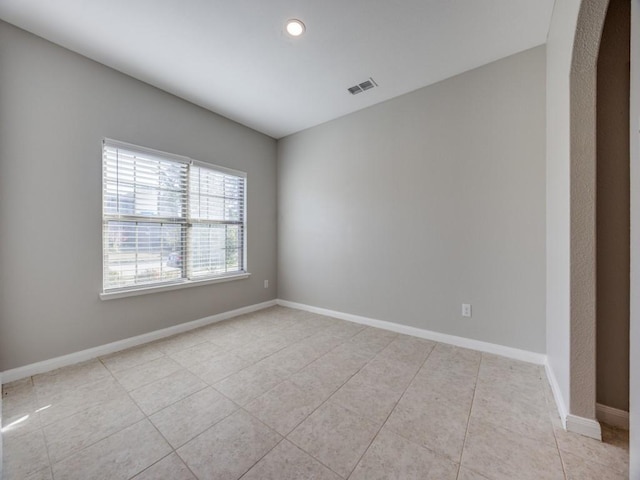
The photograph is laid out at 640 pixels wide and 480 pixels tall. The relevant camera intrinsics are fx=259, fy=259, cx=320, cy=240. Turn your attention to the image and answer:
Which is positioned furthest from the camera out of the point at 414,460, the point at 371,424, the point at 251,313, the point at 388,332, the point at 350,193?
the point at 251,313

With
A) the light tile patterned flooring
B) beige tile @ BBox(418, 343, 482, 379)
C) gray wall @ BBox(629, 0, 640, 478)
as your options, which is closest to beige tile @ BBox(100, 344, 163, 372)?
the light tile patterned flooring

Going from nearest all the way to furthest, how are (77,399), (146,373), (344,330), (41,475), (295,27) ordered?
1. (41,475)
2. (77,399)
3. (295,27)
4. (146,373)
5. (344,330)

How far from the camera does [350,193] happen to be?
3396mm

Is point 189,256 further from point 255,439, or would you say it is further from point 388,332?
point 388,332

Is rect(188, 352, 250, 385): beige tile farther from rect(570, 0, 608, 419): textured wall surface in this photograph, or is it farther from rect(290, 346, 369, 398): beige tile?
rect(570, 0, 608, 419): textured wall surface

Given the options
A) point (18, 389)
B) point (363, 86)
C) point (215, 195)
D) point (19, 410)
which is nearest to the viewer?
point (19, 410)

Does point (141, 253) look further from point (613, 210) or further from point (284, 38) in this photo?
point (613, 210)

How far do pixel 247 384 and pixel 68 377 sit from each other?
1457mm

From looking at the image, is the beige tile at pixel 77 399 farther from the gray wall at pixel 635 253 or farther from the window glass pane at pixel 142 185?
the gray wall at pixel 635 253

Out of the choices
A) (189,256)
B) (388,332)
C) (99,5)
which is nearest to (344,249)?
(388,332)

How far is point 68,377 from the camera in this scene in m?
2.06

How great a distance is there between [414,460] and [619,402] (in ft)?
4.33

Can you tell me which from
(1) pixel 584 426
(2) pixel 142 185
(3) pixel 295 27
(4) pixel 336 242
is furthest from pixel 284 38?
(1) pixel 584 426

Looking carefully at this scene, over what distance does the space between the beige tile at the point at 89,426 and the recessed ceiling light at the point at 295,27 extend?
9.64 feet
